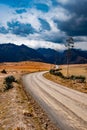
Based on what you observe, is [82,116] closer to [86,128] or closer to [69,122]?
[69,122]

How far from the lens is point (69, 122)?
1931 cm

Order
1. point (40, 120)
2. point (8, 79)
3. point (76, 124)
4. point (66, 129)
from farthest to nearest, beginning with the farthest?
point (8, 79) < point (40, 120) < point (76, 124) < point (66, 129)

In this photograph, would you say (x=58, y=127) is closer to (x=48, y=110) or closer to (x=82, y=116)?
(x=82, y=116)

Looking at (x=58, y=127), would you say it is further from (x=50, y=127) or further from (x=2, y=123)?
(x=2, y=123)

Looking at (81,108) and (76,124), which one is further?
(81,108)

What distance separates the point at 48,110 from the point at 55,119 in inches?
167

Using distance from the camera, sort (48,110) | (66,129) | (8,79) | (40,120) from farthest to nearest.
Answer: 1. (8,79)
2. (48,110)
3. (40,120)
4. (66,129)

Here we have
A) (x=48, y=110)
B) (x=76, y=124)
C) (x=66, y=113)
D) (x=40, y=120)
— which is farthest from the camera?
(x=48, y=110)

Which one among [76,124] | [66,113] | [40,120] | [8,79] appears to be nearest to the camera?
[76,124]

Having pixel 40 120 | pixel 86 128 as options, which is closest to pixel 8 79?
pixel 40 120

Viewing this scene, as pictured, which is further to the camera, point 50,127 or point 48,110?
point 48,110

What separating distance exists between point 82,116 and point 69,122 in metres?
2.20

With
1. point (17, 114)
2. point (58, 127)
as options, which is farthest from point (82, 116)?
point (17, 114)

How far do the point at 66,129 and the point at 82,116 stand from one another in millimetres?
4090
